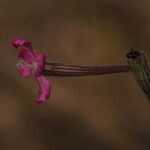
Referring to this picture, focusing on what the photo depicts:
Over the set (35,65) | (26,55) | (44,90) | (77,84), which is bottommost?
(44,90)

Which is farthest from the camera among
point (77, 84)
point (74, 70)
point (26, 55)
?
point (77, 84)

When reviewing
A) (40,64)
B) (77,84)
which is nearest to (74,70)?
(40,64)

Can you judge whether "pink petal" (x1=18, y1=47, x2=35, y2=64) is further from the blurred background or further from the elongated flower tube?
the blurred background

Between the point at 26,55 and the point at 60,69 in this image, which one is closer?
the point at 60,69

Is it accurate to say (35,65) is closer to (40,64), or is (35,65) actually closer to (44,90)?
(40,64)

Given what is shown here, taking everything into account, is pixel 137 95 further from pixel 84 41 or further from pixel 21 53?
pixel 21 53

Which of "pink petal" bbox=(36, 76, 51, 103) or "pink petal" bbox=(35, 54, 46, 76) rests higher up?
"pink petal" bbox=(35, 54, 46, 76)

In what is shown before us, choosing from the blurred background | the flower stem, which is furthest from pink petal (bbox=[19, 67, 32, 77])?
the blurred background
